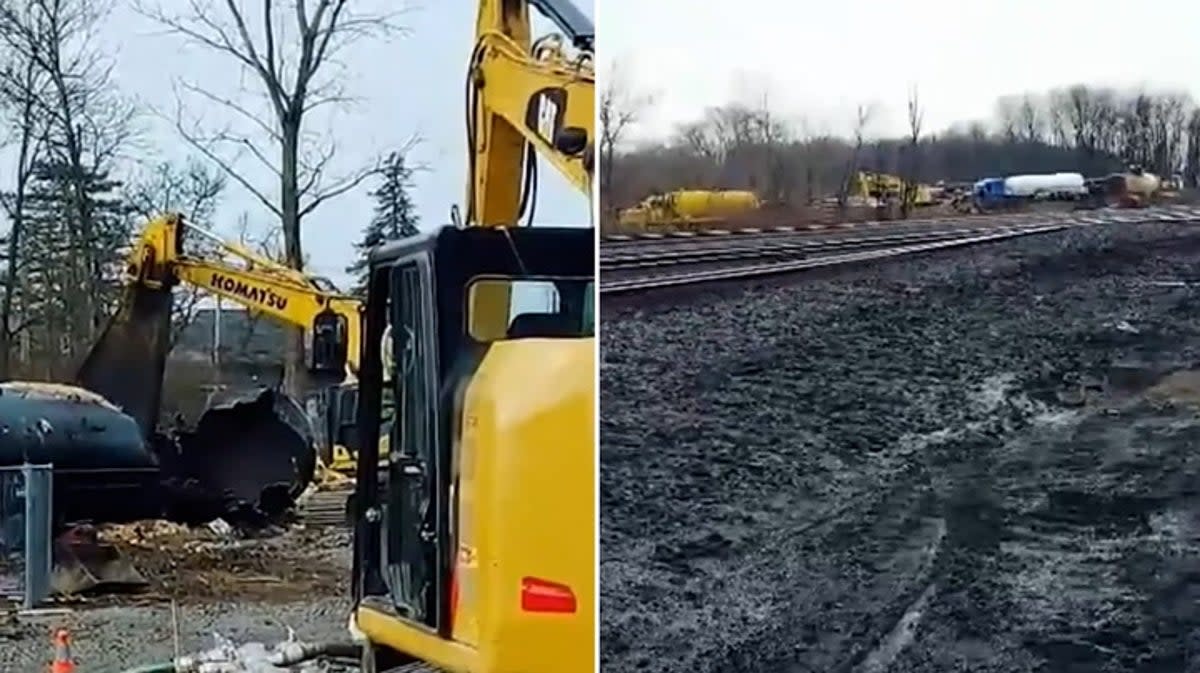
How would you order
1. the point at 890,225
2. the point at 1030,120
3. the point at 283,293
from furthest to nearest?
the point at 283,293, the point at 890,225, the point at 1030,120

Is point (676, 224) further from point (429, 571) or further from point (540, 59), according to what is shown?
point (429, 571)

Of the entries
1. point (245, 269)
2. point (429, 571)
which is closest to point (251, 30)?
point (245, 269)

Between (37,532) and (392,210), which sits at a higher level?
(392,210)

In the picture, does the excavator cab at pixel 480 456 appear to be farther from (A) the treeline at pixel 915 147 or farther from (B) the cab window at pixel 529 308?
(A) the treeline at pixel 915 147

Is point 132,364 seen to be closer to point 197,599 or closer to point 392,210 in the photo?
point 197,599

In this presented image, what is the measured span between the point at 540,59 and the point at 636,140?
0.25 meters

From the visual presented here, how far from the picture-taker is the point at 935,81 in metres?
3.27

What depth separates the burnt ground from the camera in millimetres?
3199

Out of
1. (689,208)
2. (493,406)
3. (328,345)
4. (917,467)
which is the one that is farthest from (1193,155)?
(328,345)

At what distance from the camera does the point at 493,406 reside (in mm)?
3281

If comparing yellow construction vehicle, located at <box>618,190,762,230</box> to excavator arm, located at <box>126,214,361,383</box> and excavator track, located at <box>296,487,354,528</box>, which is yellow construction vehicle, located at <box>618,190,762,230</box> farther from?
excavator track, located at <box>296,487,354,528</box>

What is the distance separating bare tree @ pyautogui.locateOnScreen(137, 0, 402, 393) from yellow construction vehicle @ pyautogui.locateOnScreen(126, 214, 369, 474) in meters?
0.07

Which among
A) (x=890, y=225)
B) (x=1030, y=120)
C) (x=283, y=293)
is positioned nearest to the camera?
(x=1030, y=120)

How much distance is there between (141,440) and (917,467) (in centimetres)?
146
